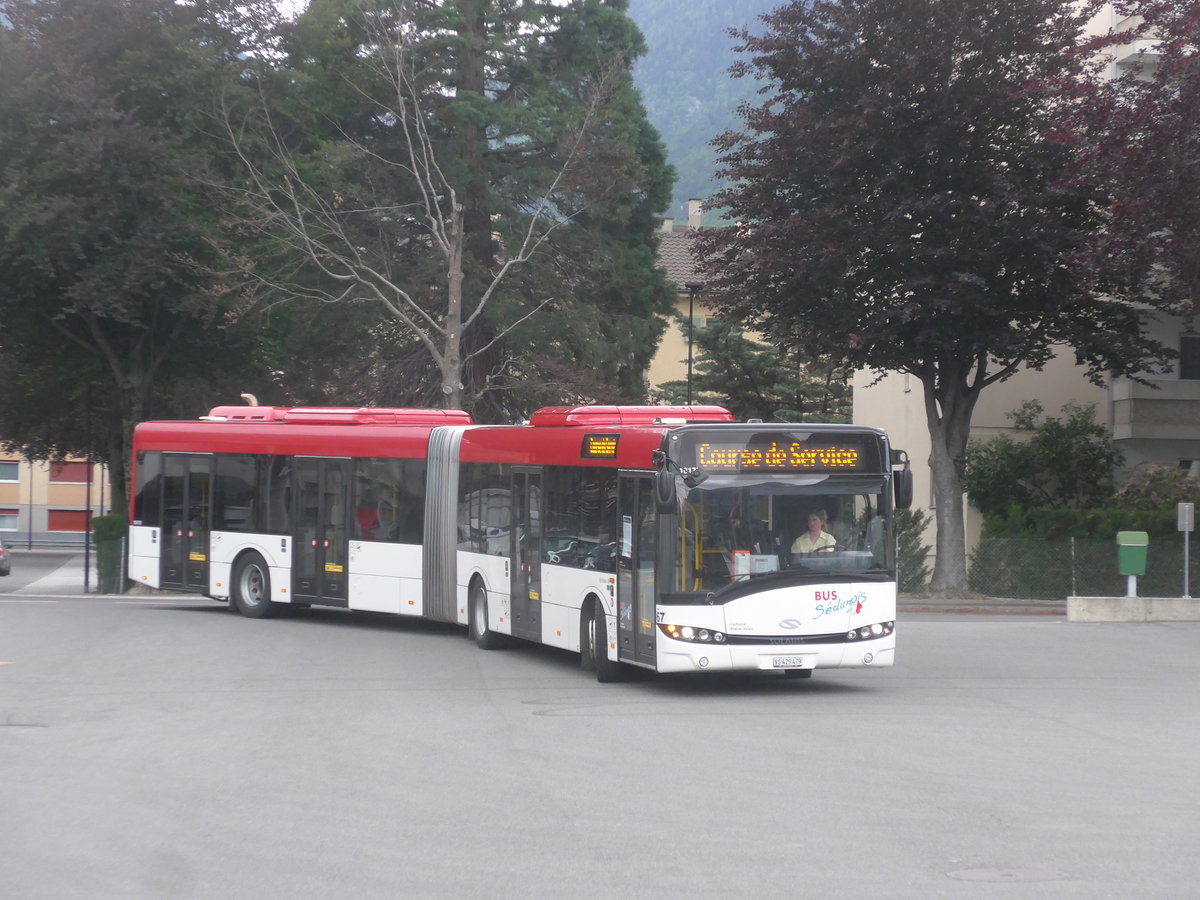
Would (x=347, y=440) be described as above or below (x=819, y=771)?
above

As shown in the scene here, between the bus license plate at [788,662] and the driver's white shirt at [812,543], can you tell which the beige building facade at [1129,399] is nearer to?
the driver's white shirt at [812,543]

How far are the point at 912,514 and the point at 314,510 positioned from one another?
19.5 metres

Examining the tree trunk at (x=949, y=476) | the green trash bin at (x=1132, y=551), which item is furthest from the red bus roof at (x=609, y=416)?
the tree trunk at (x=949, y=476)

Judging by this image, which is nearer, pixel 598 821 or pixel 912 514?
pixel 598 821

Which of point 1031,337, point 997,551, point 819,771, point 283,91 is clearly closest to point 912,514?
point 997,551

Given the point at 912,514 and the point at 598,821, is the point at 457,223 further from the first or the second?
the point at 598,821

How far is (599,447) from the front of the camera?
53.4 feet

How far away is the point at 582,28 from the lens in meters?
41.5

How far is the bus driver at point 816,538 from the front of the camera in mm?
14625

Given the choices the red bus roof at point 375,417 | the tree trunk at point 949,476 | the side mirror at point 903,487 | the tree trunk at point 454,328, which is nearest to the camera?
the side mirror at point 903,487

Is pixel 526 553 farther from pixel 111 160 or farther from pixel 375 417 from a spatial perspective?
pixel 111 160

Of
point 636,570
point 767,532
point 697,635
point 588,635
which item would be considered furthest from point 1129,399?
point 697,635

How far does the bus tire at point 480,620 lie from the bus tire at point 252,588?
5.10 meters

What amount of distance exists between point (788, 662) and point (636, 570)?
1699 millimetres
